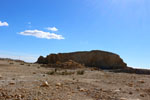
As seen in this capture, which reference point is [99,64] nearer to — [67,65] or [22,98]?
[67,65]

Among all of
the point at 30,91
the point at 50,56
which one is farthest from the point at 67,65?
the point at 50,56

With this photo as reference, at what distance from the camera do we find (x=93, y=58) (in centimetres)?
3716

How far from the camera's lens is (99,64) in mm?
36969

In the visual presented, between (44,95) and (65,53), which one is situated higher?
(65,53)

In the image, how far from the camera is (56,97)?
14.6 ft

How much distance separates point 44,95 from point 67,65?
15.3 metres

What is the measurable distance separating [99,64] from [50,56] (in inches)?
446

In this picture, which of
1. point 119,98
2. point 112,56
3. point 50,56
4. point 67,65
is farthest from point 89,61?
point 119,98

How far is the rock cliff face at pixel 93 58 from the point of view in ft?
118

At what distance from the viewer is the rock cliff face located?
3600cm

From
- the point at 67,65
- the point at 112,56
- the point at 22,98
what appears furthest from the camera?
the point at 112,56

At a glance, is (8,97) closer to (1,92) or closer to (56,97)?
(1,92)

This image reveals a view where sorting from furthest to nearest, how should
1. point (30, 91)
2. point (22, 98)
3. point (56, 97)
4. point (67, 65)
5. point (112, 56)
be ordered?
point (112, 56) → point (67, 65) → point (30, 91) → point (56, 97) → point (22, 98)

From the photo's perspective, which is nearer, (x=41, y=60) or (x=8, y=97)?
(x=8, y=97)
